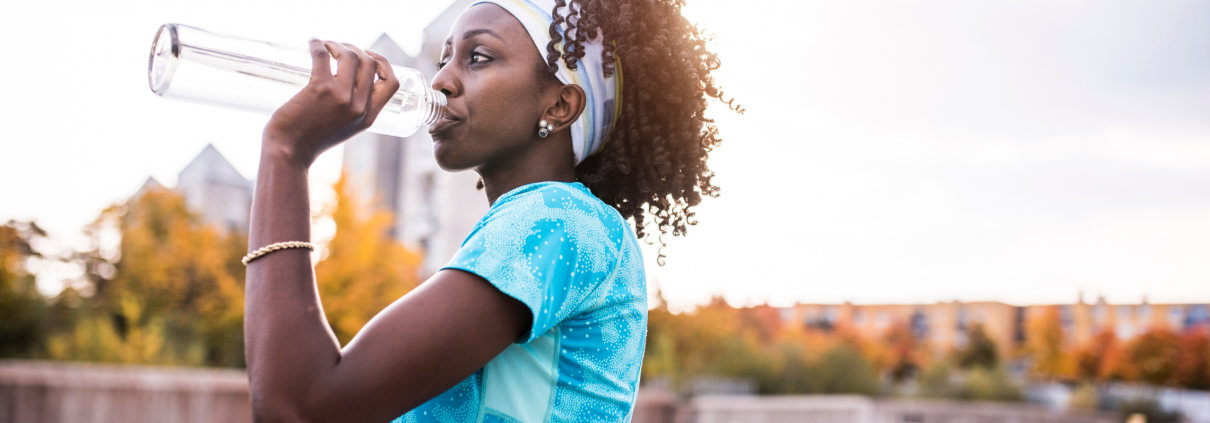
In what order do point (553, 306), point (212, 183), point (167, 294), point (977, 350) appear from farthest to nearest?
1. point (977, 350)
2. point (212, 183)
3. point (167, 294)
4. point (553, 306)

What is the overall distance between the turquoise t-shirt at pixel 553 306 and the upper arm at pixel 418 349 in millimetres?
33

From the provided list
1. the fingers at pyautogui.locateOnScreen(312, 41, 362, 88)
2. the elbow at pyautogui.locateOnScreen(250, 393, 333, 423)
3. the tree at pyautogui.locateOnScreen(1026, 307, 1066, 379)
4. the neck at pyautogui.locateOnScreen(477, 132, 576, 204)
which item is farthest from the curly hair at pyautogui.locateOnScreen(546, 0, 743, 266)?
the tree at pyautogui.locateOnScreen(1026, 307, 1066, 379)

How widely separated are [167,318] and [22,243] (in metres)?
7.12

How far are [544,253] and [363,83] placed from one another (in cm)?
40

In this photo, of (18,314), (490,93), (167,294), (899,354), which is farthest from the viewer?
(899,354)

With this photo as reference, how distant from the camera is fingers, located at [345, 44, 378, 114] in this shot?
4.18ft

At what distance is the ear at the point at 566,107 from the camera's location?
1.59m

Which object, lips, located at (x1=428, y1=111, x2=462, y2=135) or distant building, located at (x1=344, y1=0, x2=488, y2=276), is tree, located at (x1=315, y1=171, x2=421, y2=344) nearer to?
distant building, located at (x1=344, y1=0, x2=488, y2=276)

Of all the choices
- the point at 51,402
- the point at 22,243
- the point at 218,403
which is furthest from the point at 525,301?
the point at 22,243

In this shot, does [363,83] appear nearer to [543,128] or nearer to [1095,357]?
[543,128]

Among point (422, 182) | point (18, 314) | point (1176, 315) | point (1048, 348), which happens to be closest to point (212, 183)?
point (422, 182)

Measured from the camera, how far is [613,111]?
172cm

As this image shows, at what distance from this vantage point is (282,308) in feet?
3.49

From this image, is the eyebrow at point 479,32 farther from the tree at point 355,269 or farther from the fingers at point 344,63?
the tree at point 355,269
